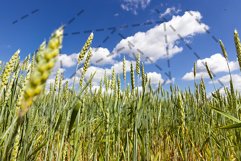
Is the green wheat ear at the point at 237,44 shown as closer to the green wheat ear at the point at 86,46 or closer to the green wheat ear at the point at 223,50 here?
the green wheat ear at the point at 223,50

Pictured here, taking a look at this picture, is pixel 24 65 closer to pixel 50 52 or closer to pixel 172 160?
pixel 50 52

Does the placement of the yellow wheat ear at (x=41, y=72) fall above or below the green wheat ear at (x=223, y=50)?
below

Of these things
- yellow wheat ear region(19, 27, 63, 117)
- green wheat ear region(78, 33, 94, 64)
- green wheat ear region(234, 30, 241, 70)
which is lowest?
yellow wheat ear region(19, 27, 63, 117)

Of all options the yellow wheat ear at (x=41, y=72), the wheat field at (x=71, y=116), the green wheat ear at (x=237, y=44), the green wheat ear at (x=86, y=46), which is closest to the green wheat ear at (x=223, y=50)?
the wheat field at (x=71, y=116)

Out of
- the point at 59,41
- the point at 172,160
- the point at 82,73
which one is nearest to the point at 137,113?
the point at 82,73

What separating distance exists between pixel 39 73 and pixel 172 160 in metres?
2.65

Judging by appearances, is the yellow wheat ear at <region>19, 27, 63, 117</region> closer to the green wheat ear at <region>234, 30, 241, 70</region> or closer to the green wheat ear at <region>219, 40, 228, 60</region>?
the green wheat ear at <region>234, 30, 241, 70</region>

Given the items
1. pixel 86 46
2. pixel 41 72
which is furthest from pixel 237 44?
pixel 41 72

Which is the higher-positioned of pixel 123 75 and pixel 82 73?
pixel 123 75

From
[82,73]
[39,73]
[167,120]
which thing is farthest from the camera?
[167,120]

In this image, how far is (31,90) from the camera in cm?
36

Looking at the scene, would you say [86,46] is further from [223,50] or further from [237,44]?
[223,50]

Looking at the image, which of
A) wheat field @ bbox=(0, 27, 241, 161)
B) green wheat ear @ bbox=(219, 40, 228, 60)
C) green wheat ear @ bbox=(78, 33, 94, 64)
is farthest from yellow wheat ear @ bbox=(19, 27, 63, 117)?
green wheat ear @ bbox=(219, 40, 228, 60)

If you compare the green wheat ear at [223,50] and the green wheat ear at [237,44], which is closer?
the green wheat ear at [237,44]
